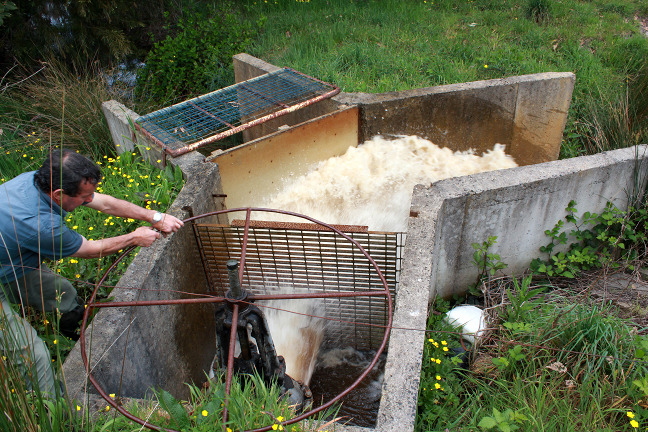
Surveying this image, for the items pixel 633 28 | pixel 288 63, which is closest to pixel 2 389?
pixel 288 63

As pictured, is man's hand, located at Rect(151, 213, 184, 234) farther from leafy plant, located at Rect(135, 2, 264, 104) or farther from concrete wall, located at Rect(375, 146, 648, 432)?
leafy plant, located at Rect(135, 2, 264, 104)

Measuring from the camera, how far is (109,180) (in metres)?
4.46

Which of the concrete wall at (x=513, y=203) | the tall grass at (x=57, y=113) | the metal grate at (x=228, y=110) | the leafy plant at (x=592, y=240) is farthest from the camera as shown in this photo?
the tall grass at (x=57, y=113)

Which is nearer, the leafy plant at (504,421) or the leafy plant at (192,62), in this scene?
the leafy plant at (504,421)

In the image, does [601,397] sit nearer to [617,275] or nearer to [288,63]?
[617,275]

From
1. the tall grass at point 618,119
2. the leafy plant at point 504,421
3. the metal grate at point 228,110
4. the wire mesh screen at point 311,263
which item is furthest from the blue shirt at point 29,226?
the tall grass at point 618,119

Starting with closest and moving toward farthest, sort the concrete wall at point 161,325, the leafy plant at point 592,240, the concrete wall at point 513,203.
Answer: the concrete wall at point 161,325
the concrete wall at point 513,203
the leafy plant at point 592,240

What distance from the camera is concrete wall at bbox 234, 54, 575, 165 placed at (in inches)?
213

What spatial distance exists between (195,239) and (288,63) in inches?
153

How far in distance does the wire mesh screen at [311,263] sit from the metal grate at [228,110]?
4.06 feet

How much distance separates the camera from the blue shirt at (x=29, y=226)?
2646 mm

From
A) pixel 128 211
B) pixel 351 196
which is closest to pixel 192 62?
pixel 351 196

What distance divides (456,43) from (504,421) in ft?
20.1

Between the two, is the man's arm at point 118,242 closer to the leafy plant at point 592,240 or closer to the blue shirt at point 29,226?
the blue shirt at point 29,226
